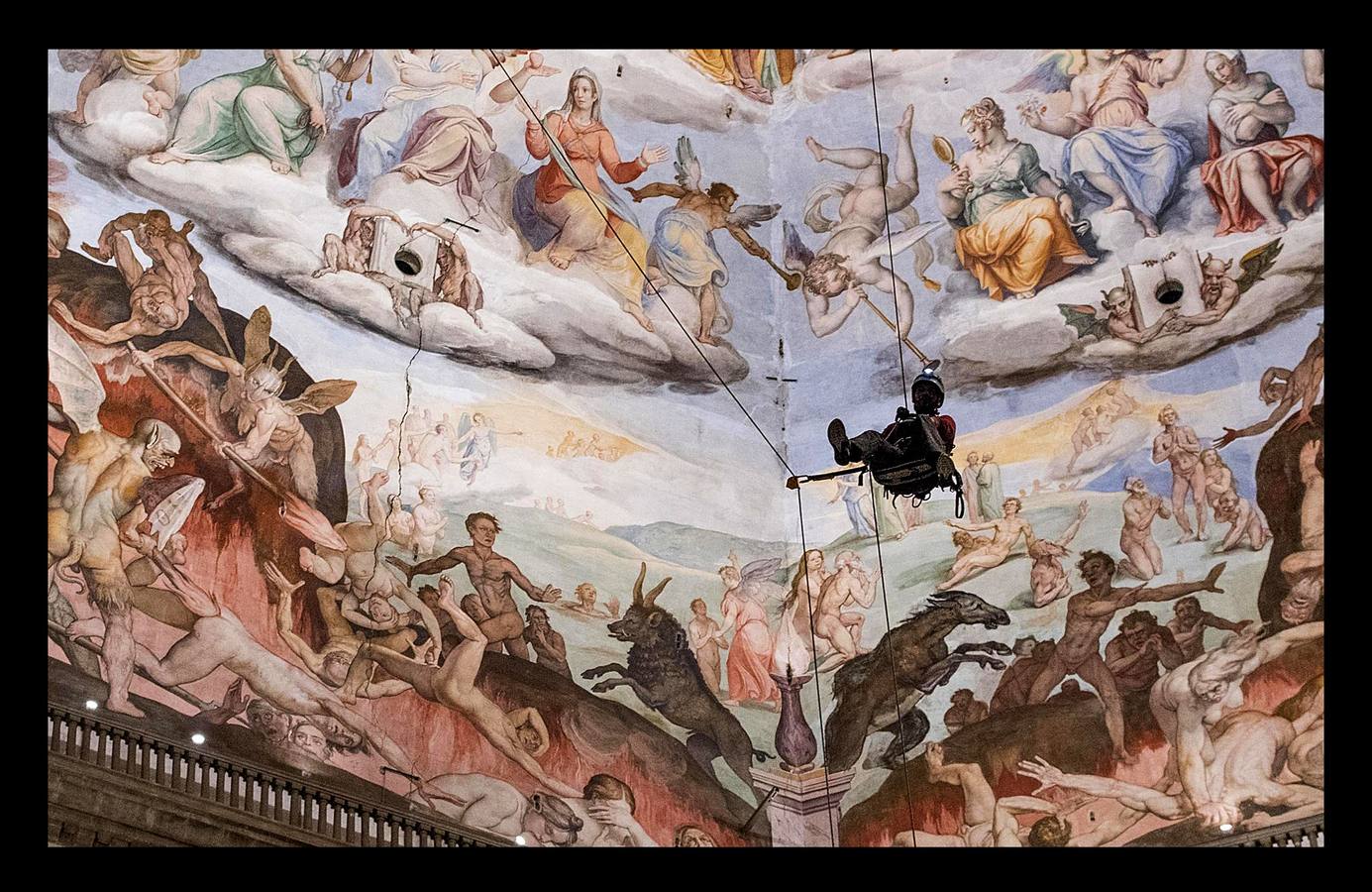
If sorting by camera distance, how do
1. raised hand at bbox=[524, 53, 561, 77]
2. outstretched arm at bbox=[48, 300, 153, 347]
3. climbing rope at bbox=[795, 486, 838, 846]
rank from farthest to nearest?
1. raised hand at bbox=[524, 53, 561, 77]
2. climbing rope at bbox=[795, 486, 838, 846]
3. outstretched arm at bbox=[48, 300, 153, 347]

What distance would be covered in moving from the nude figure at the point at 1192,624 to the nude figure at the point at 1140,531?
1.32ft

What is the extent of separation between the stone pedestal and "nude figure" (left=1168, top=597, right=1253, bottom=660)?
3119 mm

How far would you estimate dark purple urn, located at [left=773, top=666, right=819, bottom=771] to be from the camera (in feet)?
57.6

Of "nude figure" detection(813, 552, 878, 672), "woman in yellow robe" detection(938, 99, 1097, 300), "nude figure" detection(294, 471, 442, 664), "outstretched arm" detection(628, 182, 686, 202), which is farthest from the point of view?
"outstretched arm" detection(628, 182, 686, 202)

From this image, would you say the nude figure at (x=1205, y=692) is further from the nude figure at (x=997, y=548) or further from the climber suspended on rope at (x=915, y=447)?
the climber suspended on rope at (x=915, y=447)

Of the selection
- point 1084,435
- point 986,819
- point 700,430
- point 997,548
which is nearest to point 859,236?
point 700,430

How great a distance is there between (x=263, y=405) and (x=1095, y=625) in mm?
7504

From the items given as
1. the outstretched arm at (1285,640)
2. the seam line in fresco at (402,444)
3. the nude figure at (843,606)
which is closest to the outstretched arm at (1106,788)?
the outstretched arm at (1285,640)

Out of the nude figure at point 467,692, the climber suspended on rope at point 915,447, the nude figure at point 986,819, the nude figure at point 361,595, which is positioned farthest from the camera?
the nude figure at point 986,819

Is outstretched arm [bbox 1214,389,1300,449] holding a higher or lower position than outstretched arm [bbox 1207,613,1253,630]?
higher

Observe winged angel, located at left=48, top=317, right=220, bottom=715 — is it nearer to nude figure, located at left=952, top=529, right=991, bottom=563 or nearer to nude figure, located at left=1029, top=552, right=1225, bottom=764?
nude figure, located at left=952, top=529, right=991, bottom=563

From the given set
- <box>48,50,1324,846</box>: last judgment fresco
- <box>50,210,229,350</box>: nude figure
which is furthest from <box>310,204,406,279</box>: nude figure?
<box>50,210,229,350</box>: nude figure

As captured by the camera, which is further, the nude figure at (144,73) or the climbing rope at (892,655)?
the climbing rope at (892,655)

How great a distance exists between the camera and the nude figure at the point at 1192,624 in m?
16.8
